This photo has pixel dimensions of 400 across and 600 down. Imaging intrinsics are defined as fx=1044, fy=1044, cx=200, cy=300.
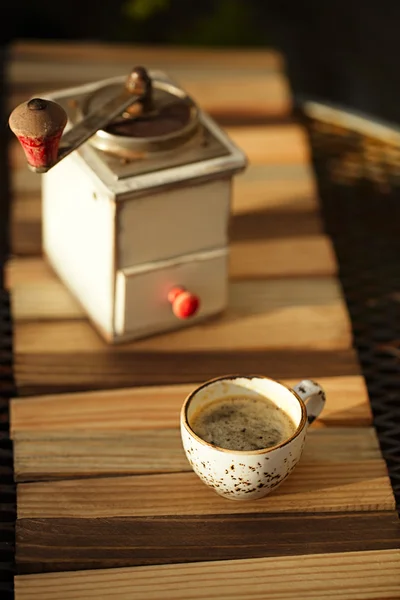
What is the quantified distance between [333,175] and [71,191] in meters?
0.64

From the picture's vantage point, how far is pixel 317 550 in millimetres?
1229

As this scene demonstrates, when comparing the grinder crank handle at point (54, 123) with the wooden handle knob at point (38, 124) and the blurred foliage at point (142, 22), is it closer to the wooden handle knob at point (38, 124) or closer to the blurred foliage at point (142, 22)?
the wooden handle knob at point (38, 124)

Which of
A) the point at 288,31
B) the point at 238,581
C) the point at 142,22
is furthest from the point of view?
the point at 288,31

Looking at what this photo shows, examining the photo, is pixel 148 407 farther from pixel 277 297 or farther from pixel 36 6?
pixel 36 6

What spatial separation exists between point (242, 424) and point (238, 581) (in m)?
0.19

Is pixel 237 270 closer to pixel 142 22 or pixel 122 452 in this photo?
pixel 122 452

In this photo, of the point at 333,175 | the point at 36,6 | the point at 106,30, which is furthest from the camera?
the point at 106,30

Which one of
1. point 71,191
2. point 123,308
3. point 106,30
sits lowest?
point 106,30

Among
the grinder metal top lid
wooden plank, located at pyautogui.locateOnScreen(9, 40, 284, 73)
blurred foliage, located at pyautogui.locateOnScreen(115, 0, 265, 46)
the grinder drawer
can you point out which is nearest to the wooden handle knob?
the grinder metal top lid

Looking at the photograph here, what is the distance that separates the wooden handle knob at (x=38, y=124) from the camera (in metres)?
1.27

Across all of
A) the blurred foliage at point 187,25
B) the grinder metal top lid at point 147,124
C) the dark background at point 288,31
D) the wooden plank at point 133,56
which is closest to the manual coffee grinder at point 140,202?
the grinder metal top lid at point 147,124

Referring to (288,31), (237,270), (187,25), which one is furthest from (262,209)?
(288,31)

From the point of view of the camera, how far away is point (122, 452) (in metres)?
1.36

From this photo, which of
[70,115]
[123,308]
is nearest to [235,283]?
[123,308]
